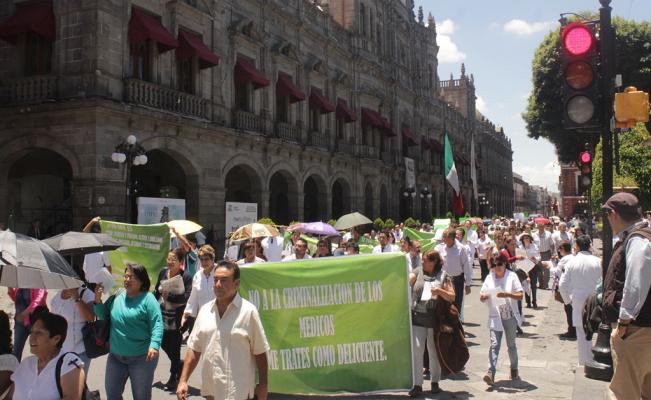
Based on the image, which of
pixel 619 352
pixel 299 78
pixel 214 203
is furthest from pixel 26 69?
pixel 619 352

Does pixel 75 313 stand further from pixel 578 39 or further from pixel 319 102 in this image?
pixel 319 102

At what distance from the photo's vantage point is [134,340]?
16.6 feet

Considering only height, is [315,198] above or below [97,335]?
above

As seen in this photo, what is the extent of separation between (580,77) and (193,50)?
15.3 meters

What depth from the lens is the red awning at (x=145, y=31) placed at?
16.8 metres

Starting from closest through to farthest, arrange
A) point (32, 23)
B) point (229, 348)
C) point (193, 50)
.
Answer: point (229, 348) → point (32, 23) → point (193, 50)

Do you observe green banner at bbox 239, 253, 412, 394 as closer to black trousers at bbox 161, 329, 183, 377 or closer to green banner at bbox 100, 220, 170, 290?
black trousers at bbox 161, 329, 183, 377

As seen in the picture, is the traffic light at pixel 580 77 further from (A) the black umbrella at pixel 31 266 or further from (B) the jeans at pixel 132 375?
(A) the black umbrella at pixel 31 266

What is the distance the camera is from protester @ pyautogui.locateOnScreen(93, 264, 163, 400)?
5.06m

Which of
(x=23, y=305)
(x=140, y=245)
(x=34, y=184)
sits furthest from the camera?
(x=34, y=184)

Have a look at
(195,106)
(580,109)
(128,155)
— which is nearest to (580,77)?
(580,109)

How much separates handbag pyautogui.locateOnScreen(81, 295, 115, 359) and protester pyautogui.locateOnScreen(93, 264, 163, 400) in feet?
0.31

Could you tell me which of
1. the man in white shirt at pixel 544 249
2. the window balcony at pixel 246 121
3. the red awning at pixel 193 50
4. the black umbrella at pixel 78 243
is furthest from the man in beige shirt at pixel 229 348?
the window balcony at pixel 246 121

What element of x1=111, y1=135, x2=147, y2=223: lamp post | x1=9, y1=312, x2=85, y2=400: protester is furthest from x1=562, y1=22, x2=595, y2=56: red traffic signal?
x1=111, y1=135, x2=147, y2=223: lamp post
